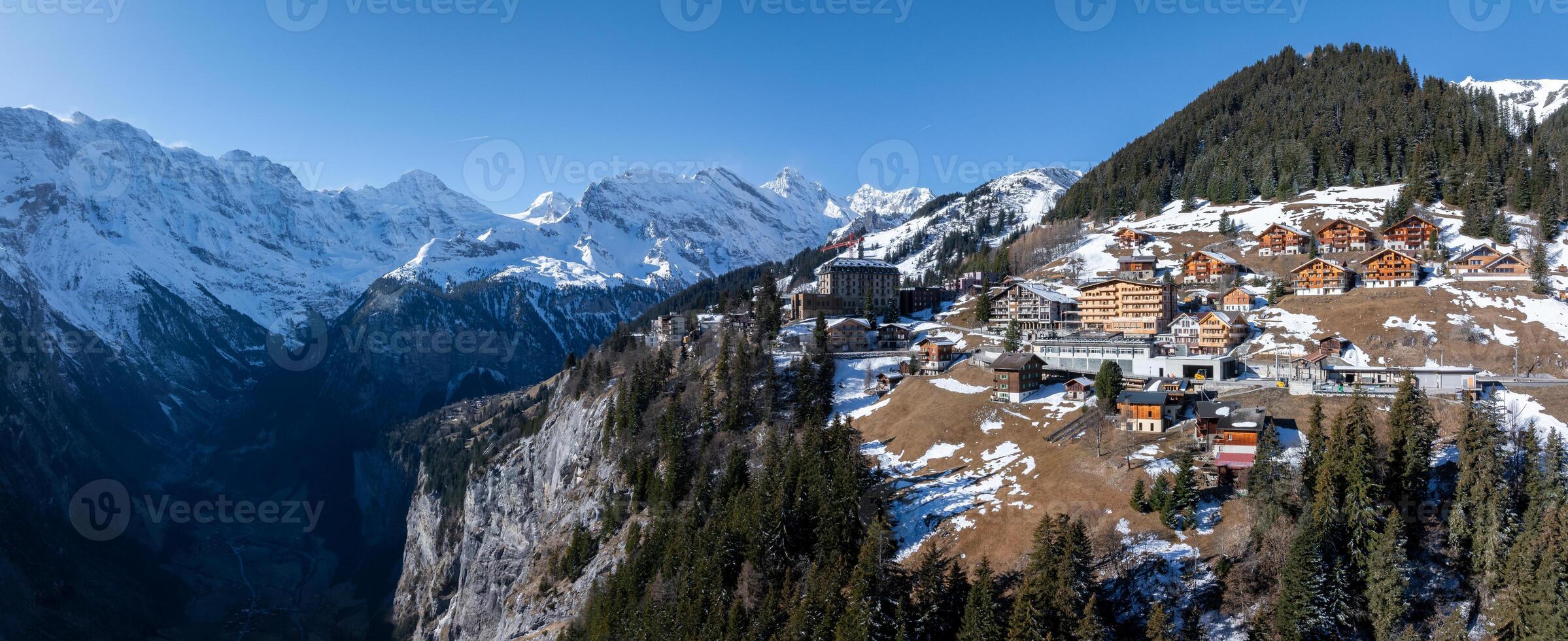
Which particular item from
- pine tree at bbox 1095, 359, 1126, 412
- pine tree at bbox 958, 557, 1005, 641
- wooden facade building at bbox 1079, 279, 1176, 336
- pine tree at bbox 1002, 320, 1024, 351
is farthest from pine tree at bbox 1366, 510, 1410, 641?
wooden facade building at bbox 1079, 279, 1176, 336

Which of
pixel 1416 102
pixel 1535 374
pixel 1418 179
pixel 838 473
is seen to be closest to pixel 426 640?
pixel 838 473

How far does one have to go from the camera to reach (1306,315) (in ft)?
296

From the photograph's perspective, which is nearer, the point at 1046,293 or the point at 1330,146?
the point at 1046,293

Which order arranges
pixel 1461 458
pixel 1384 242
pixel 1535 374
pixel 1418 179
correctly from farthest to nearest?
pixel 1418 179 < pixel 1384 242 < pixel 1535 374 < pixel 1461 458

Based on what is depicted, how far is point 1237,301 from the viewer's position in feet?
324

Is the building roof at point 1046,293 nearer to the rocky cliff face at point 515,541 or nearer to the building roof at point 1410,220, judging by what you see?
the building roof at point 1410,220

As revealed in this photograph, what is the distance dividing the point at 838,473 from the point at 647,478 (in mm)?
32820

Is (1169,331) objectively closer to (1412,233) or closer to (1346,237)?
(1346,237)

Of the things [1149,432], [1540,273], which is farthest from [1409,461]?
[1540,273]

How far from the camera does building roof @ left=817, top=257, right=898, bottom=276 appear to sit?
147500 mm

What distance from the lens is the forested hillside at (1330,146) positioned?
122000 mm

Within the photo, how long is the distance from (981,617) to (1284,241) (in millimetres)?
100613

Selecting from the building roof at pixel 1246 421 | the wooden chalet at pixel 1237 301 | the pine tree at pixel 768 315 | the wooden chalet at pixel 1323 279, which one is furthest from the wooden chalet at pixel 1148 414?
the pine tree at pixel 768 315

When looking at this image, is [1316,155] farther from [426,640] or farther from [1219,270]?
[426,640]
